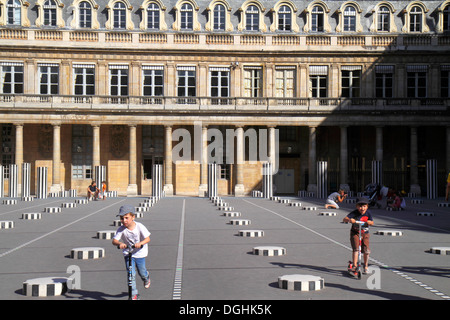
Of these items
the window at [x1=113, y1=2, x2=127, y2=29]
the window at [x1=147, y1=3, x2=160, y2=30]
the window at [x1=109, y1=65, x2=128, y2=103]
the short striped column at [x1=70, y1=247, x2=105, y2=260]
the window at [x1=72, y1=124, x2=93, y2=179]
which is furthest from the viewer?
the window at [x1=72, y1=124, x2=93, y2=179]

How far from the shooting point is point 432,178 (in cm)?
4803

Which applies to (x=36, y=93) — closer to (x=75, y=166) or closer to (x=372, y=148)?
(x=75, y=166)

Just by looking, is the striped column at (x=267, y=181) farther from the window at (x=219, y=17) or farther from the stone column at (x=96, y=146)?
the window at (x=219, y=17)

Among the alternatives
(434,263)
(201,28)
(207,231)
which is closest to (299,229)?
(207,231)

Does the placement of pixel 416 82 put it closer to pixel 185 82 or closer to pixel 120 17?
pixel 185 82

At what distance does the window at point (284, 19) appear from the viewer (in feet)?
188

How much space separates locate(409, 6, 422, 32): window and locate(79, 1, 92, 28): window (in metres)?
25.9

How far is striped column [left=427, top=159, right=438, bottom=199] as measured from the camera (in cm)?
4669

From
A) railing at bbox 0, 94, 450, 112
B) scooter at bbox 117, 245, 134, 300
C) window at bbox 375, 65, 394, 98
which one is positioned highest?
window at bbox 375, 65, 394, 98

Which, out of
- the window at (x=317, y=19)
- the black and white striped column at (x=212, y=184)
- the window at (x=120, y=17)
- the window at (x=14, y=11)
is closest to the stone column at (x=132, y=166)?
the black and white striped column at (x=212, y=184)

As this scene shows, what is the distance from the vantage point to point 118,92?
55.2 metres

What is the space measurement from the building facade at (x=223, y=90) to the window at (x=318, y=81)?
4.4 inches

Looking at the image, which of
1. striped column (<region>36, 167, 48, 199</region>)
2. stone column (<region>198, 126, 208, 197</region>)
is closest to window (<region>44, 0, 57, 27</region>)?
striped column (<region>36, 167, 48, 199</region>)

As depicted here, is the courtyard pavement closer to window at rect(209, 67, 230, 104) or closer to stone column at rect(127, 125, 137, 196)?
stone column at rect(127, 125, 137, 196)
